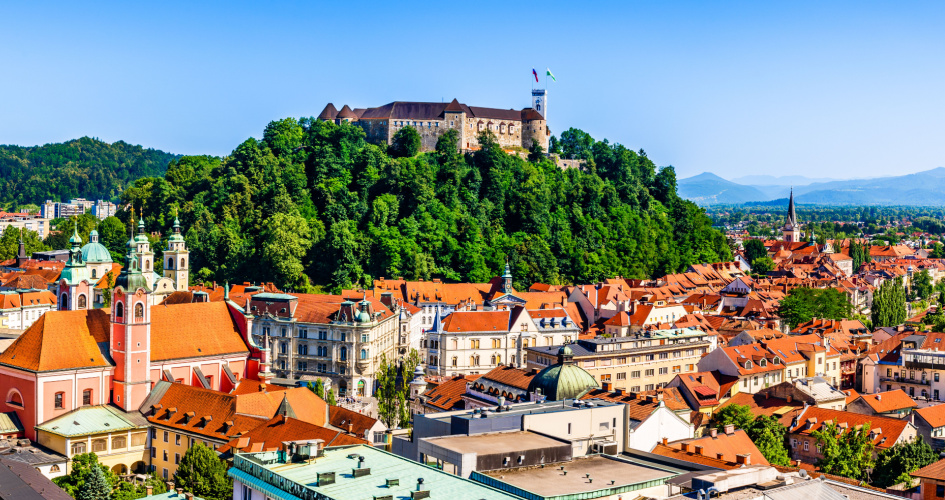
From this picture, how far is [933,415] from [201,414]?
1641 inches

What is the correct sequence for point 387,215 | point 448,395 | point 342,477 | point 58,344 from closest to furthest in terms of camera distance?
point 342,477 < point 58,344 < point 448,395 < point 387,215

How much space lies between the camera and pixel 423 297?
96375mm

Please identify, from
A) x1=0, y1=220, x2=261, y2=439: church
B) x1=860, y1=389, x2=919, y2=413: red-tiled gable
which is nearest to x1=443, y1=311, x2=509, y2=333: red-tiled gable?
Answer: x1=0, y1=220, x2=261, y2=439: church

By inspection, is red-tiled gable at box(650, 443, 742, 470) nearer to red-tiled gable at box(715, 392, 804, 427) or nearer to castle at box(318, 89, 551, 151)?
red-tiled gable at box(715, 392, 804, 427)

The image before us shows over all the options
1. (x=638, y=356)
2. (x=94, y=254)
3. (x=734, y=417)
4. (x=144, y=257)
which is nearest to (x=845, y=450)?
(x=734, y=417)

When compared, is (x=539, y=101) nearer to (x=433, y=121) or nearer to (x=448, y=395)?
(x=433, y=121)

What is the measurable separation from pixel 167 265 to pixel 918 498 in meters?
65.6

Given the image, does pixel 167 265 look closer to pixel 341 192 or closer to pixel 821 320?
pixel 341 192

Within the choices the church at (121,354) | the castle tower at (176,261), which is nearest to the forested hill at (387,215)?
the castle tower at (176,261)

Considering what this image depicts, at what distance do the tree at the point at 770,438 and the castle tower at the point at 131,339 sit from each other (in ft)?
104

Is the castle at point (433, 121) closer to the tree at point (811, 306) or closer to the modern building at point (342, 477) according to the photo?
the tree at point (811, 306)

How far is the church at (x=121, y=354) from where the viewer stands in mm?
54125

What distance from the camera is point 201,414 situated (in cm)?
5297

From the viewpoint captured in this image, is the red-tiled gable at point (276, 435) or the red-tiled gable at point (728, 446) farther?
the red-tiled gable at point (276, 435)
